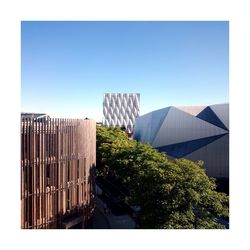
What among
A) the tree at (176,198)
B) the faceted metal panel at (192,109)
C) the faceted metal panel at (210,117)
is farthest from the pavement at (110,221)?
the faceted metal panel at (192,109)

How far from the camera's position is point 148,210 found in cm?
980

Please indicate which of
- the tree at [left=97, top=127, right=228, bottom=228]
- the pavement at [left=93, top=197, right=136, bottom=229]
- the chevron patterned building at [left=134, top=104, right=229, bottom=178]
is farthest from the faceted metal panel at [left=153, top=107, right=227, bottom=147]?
the tree at [left=97, top=127, right=228, bottom=228]

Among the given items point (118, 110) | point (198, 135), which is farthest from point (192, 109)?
point (118, 110)

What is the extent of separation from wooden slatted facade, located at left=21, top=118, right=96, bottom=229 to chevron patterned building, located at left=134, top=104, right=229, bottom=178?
12.3m

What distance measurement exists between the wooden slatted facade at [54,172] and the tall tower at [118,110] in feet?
196

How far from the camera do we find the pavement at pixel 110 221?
40.8 feet

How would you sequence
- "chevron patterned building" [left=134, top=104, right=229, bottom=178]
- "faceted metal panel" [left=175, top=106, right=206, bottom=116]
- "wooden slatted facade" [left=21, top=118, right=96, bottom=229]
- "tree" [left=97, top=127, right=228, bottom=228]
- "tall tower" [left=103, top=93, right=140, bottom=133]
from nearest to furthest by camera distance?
"tree" [left=97, top=127, right=228, bottom=228] → "wooden slatted facade" [left=21, top=118, right=96, bottom=229] → "chevron patterned building" [left=134, top=104, right=229, bottom=178] → "faceted metal panel" [left=175, top=106, right=206, bottom=116] → "tall tower" [left=103, top=93, right=140, bottom=133]

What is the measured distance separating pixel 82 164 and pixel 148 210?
11.8 feet

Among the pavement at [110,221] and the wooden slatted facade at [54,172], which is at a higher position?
the wooden slatted facade at [54,172]

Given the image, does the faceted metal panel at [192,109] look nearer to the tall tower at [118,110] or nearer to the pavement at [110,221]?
the pavement at [110,221]

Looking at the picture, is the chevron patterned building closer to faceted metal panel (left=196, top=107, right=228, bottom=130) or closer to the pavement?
faceted metal panel (left=196, top=107, right=228, bottom=130)

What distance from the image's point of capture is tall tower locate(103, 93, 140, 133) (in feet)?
236

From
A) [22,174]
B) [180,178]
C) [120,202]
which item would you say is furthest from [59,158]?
[120,202]
